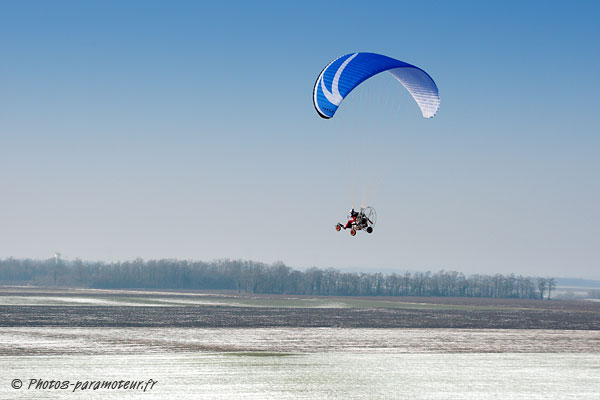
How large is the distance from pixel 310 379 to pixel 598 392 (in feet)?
37.4

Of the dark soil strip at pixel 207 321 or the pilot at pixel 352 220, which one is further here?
the dark soil strip at pixel 207 321

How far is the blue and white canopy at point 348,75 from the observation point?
107 feet

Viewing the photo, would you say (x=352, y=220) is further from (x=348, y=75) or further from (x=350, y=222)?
(x=348, y=75)

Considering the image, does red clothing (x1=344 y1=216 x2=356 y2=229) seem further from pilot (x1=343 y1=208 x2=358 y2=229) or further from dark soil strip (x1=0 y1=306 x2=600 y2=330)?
dark soil strip (x1=0 y1=306 x2=600 y2=330)

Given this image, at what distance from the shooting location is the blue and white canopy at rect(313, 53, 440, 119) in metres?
32.7

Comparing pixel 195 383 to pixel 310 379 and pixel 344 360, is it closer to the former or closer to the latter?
pixel 310 379

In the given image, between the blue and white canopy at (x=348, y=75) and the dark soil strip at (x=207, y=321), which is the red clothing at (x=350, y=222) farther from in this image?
the dark soil strip at (x=207, y=321)

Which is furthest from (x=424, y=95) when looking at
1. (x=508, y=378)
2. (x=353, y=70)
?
(x=508, y=378)

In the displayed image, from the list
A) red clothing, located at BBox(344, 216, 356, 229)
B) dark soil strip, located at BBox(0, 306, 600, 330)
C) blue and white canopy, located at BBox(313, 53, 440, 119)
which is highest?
blue and white canopy, located at BBox(313, 53, 440, 119)

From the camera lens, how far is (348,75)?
3341cm

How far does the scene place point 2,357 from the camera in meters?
36.0

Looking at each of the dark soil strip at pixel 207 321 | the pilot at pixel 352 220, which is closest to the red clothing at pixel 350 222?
the pilot at pixel 352 220

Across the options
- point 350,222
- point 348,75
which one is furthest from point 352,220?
point 348,75

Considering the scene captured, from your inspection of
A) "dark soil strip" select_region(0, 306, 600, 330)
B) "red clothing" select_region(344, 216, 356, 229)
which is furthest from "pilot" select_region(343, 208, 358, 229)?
"dark soil strip" select_region(0, 306, 600, 330)
